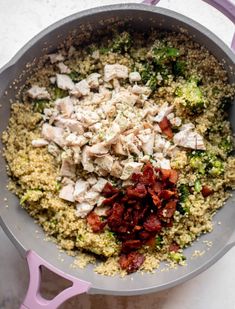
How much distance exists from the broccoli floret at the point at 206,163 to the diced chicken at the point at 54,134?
0.37 m

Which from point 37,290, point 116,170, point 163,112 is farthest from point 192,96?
point 37,290

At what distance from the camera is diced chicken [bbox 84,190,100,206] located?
1715 millimetres

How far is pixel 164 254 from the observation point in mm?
1747

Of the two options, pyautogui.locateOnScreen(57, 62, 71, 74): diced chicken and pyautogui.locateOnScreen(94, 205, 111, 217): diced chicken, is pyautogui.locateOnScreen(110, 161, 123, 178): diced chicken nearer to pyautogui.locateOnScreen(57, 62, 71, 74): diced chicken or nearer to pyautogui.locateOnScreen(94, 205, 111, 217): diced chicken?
pyautogui.locateOnScreen(94, 205, 111, 217): diced chicken

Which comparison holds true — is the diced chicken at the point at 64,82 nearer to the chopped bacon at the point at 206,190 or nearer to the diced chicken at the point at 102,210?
the diced chicken at the point at 102,210

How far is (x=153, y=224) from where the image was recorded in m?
1.70

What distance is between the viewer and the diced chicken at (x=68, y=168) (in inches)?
67.8

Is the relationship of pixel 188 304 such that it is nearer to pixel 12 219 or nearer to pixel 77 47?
pixel 12 219

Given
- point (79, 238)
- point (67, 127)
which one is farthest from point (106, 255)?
point (67, 127)

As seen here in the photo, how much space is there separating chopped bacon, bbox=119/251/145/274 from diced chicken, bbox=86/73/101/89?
49 cm

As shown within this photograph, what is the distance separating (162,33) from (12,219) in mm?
685

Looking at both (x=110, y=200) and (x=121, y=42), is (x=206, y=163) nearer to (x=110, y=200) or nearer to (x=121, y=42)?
(x=110, y=200)

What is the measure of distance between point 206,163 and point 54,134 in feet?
1.44

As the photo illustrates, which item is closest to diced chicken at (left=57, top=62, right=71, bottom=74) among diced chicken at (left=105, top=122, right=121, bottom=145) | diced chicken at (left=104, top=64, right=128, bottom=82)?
diced chicken at (left=104, top=64, right=128, bottom=82)
